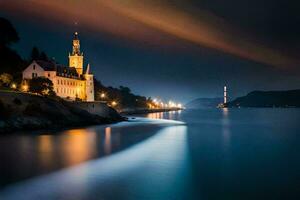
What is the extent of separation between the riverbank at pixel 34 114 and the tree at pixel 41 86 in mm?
9377

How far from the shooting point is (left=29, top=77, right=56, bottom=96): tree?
73.1 meters

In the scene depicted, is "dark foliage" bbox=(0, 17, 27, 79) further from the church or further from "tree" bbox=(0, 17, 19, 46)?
the church

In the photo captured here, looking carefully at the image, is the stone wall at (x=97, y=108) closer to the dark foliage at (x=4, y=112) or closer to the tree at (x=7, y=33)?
the dark foliage at (x=4, y=112)

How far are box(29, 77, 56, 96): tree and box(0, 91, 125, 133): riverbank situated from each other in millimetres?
9377

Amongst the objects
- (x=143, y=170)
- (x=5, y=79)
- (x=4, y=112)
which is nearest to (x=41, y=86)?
(x=5, y=79)

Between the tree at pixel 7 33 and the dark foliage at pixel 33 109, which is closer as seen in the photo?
the dark foliage at pixel 33 109

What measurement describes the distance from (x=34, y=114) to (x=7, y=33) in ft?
123

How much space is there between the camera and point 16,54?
93.0 m

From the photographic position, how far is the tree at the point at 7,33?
8169 centimetres

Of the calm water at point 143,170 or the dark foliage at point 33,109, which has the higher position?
the dark foliage at point 33,109

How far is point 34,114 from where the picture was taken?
54.6 meters

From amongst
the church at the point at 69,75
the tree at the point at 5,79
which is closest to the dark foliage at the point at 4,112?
the tree at the point at 5,79

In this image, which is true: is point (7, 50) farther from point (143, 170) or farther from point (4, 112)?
point (143, 170)

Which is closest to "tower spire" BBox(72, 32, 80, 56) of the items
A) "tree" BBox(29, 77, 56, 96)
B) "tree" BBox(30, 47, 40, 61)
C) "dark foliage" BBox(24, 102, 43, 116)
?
"tree" BBox(30, 47, 40, 61)
